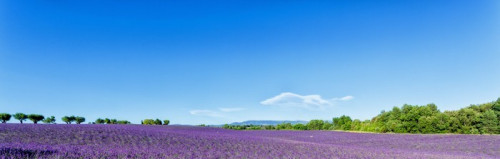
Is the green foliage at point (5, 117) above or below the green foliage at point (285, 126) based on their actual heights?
above

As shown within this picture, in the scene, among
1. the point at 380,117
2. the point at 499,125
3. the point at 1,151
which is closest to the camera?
the point at 1,151

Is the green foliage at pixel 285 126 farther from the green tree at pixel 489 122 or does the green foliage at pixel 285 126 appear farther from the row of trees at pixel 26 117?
the row of trees at pixel 26 117

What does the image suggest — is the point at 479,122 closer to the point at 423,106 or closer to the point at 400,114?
the point at 423,106

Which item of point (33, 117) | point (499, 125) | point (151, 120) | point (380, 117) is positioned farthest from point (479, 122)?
point (33, 117)

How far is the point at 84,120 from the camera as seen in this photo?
2391 cm

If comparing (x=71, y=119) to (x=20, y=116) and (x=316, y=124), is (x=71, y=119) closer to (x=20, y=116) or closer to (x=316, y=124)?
(x=20, y=116)

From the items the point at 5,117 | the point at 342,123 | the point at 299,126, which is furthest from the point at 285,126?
the point at 5,117

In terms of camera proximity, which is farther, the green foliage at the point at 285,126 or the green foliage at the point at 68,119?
the green foliage at the point at 285,126

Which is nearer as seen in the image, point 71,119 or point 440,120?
point 71,119

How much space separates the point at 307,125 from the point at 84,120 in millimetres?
26499

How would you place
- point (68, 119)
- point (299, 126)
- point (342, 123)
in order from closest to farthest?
point (68, 119) → point (299, 126) → point (342, 123)

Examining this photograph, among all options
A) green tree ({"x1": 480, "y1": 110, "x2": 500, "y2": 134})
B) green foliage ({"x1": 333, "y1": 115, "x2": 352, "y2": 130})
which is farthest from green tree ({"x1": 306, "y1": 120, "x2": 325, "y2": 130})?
green tree ({"x1": 480, "y1": 110, "x2": 500, "y2": 134})

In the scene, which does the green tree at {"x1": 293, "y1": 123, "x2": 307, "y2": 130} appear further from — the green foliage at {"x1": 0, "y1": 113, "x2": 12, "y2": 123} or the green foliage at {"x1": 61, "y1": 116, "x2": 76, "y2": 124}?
the green foliage at {"x1": 0, "y1": 113, "x2": 12, "y2": 123}

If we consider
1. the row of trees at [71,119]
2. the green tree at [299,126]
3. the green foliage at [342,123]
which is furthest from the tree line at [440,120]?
the row of trees at [71,119]
